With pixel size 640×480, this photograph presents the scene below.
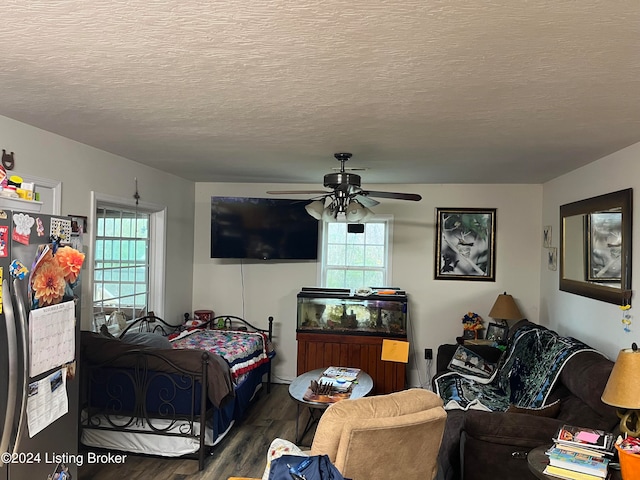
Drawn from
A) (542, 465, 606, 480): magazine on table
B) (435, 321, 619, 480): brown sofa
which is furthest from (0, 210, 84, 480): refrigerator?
(542, 465, 606, 480): magazine on table

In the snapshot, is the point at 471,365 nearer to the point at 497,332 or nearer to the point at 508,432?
the point at 497,332

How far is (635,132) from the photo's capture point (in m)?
3.05

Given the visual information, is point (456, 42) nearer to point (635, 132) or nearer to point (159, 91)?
point (159, 91)

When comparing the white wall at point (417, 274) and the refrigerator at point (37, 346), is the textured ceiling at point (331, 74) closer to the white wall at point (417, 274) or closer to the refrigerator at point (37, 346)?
the refrigerator at point (37, 346)

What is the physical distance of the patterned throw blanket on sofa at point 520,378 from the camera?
139 inches

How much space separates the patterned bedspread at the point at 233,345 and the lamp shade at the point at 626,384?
9.20 feet

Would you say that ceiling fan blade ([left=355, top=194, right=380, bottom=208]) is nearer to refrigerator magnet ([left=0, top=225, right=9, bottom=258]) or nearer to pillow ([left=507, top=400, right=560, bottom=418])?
pillow ([left=507, top=400, right=560, bottom=418])

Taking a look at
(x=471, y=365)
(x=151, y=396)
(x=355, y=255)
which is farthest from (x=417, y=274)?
(x=151, y=396)

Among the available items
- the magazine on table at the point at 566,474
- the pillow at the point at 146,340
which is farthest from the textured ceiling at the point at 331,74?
the magazine on table at the point at 566,474

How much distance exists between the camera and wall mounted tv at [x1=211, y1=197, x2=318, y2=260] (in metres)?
5.63

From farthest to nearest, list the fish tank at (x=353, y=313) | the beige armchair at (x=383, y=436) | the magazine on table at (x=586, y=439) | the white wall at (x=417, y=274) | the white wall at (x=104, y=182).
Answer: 1. the white wall at (x=417, y=274)
2. the fish tank at (x=353, y=313)
3. the white wall at (x=104, y=182)
4. the magazine on table at (x=586, y=439)
5. the beige armchair at (x=383, y=436)

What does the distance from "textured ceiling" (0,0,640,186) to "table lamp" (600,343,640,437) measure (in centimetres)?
124

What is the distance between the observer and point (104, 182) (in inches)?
162

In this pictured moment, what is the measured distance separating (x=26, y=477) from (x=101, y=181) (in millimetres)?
2422
